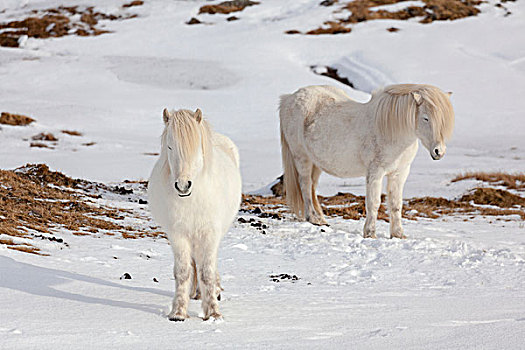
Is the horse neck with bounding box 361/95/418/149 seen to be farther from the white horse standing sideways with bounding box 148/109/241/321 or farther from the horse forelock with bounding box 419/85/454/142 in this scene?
the white horse standing sideways with bounding box 148/109/241/321

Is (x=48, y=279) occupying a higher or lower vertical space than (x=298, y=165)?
higher

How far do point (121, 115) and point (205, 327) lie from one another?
1070 inches

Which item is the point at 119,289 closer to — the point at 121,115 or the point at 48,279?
the point at 48,279

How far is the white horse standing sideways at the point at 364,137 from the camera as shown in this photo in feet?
28.2

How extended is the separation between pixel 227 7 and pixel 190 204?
157ft

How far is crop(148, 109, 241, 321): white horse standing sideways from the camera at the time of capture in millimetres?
4824

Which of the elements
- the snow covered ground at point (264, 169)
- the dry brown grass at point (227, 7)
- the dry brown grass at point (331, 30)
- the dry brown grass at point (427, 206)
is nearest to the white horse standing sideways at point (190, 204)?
the snow covered ground at point (264, 169)

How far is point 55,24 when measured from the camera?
46875 mm

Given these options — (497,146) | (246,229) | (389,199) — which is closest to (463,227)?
(389,199)

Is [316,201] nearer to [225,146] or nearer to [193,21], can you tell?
[225,146]

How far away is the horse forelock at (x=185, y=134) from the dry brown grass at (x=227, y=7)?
4672 cm

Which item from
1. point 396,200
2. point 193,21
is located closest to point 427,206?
point 396,200

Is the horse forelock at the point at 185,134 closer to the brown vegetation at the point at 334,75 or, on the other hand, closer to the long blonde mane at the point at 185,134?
the long blonde mane at the point at 185,134

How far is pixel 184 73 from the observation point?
37812 mm
